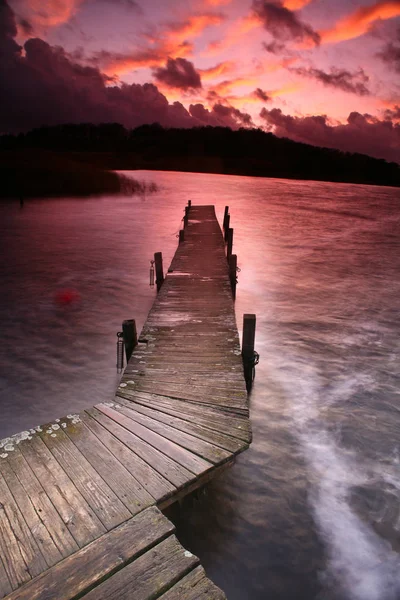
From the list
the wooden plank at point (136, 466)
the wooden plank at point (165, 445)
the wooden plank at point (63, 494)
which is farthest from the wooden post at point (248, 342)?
the wooden plank at point (63, 494)

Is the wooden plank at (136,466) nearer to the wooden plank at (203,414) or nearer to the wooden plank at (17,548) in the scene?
the wooden plank at (203,414)

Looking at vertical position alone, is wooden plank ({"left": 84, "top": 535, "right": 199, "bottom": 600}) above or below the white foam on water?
above

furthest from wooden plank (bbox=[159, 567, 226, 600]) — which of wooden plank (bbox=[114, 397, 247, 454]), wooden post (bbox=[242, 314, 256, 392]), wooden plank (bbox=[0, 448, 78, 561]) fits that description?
wooden post (bbox=[242, 314, 256, 392])

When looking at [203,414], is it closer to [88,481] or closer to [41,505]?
[88,481]

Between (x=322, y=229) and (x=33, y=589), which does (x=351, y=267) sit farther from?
(x=33, y=589)

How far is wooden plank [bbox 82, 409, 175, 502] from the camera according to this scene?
347cm

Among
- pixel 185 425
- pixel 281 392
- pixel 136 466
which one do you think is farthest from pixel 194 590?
pixel 281 392

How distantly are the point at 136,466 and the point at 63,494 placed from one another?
2.35 ft

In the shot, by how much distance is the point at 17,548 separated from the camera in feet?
9.26

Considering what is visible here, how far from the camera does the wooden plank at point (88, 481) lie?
3.16 m

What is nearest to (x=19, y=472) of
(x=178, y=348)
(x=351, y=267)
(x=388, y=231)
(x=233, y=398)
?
(x=233, y=398)

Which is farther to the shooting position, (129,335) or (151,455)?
(129,335)

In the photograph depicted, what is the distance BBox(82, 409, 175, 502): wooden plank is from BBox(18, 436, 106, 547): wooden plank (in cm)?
53

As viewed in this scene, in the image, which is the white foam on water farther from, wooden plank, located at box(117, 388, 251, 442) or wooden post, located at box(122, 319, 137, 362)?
wooden post, located at box(122, 319, 137, 362)
